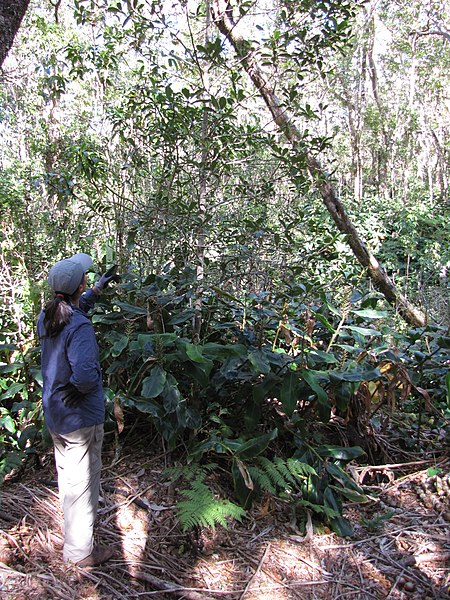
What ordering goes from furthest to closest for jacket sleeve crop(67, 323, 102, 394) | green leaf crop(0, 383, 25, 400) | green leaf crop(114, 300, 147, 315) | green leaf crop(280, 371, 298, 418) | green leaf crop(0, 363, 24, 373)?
green leaf crop(0, 363, 24, 373) < green leaf crop(0, 383, 25, 400) < green leaf crop(114, 300, 147, 315) < green leaf crop(280, 371, 298, 418) < jacket sleeve crop(67, 323, 102, 394)

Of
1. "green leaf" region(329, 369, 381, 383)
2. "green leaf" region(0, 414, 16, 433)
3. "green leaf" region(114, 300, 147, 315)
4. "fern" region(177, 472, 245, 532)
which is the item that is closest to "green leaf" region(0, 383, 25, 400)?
"green leaf" region(0, 414, 16, 433)

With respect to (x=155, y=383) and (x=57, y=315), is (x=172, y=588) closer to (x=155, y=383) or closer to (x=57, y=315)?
(x=155, y=383)

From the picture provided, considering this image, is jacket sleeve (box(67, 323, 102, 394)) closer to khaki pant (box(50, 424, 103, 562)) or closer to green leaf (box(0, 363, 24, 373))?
khaki pant (box(50, 424, 103, 562))

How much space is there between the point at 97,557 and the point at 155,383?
0.97 meters

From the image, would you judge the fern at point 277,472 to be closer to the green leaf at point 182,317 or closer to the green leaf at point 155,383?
the green leaf at point 155,383

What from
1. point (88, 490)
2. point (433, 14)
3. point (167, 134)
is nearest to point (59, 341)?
point (88, 490)

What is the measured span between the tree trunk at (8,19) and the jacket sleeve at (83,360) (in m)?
1.52

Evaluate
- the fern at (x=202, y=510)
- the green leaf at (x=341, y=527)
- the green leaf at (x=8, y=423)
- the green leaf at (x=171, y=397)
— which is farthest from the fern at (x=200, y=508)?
the green leaf at (x=8, y=423)

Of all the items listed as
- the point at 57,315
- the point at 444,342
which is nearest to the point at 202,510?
the point at 57,315

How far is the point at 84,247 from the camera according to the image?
5352 millimetres

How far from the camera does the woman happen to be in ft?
7.72

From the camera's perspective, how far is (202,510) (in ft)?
8.27

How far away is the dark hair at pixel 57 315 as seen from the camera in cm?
235

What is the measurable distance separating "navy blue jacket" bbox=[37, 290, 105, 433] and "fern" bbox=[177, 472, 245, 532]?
2.20 ft
